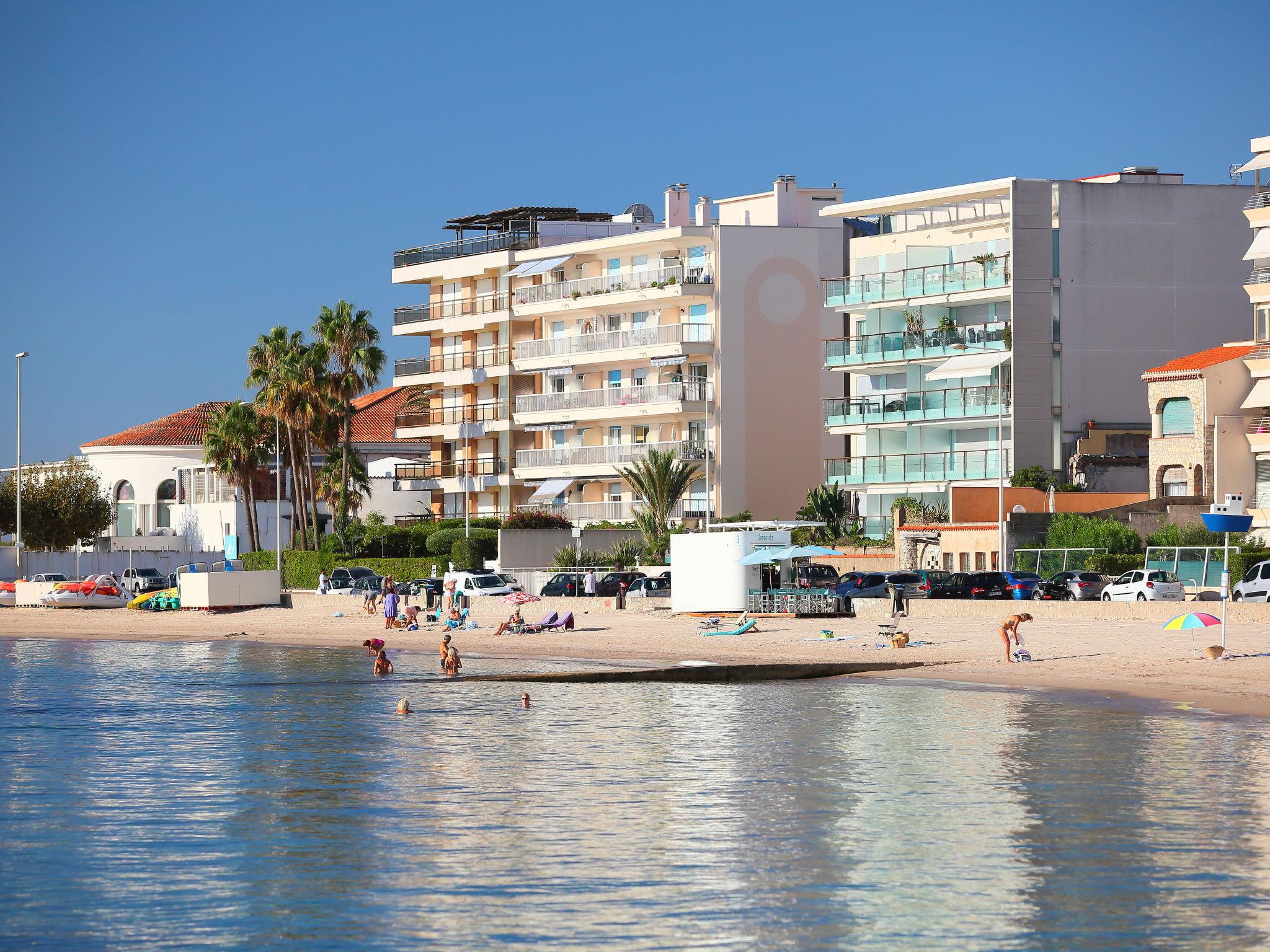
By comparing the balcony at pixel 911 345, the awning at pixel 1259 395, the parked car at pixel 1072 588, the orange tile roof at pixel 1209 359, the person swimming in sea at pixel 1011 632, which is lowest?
the person swimming in sea at pixel 1011 632

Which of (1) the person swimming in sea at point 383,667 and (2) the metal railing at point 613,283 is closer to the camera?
(1) the person swimming in sea at point 383,667

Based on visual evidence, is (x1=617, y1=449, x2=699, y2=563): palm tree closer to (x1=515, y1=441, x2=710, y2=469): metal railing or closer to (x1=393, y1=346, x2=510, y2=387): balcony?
(x1=515, y1=441, x2=710, y2=469): metal railing

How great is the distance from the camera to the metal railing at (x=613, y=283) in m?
77.9

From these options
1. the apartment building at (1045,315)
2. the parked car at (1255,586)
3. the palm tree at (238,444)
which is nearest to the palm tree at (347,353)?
the palm tree at (238,444)

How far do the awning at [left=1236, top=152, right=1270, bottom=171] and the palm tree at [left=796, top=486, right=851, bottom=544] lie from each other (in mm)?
19405

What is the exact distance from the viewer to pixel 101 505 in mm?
90000

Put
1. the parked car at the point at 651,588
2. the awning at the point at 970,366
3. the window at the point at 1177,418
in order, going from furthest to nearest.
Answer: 1. the awning at the point at 970,366
2. the window at the point at 1177,418
3. the parked car at the point at 651,588

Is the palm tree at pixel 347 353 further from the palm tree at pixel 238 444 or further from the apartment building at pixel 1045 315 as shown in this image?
the apartment building at pixel 1045 315

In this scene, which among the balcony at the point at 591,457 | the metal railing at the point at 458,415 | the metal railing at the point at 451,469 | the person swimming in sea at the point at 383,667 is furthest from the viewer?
the metal railing at the point at 458,415

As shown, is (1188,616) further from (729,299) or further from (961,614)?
(729,299)

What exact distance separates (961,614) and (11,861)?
99.7 ft

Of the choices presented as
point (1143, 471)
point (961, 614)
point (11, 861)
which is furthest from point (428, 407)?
point (11, 861)

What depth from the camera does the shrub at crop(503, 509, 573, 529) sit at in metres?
68.1

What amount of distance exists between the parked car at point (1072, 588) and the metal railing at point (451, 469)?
4208 cm
